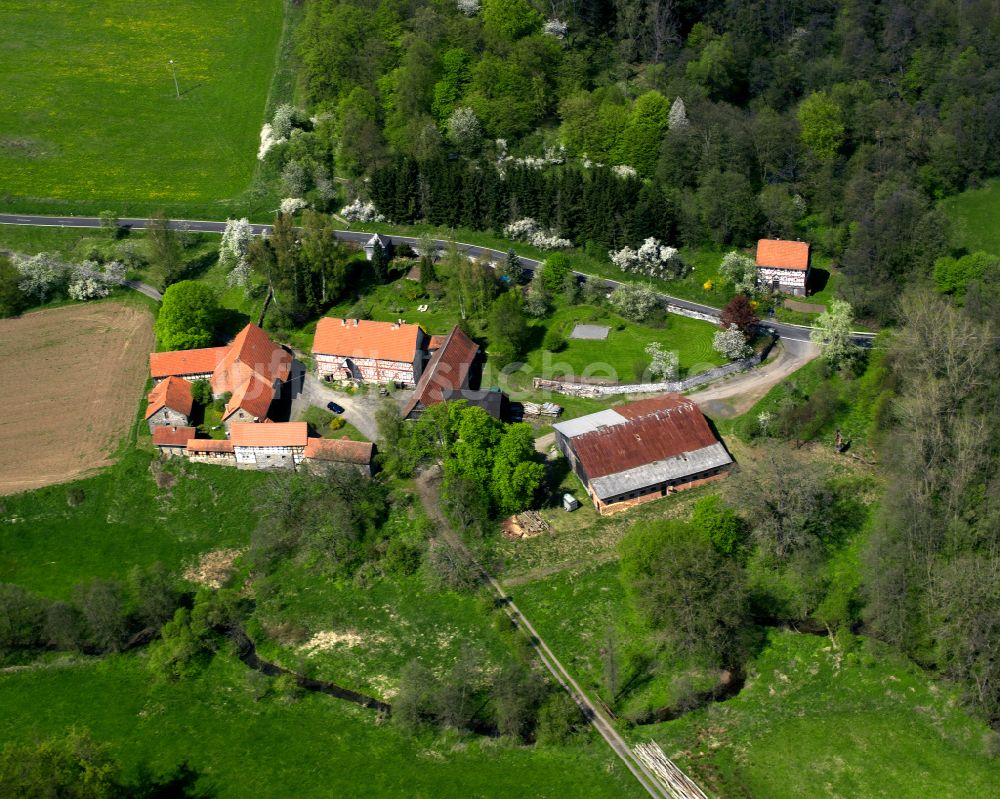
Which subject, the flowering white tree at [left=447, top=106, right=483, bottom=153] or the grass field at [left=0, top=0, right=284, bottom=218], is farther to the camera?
the grass field at [left=0, top=0, right=284, bottom=218]

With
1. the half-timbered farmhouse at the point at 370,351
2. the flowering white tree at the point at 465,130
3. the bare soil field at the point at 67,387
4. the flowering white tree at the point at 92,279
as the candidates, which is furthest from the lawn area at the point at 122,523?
the flowering white tree at the point at 465,130

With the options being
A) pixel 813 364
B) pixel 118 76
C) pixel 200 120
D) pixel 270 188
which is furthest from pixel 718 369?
pixel 118 76

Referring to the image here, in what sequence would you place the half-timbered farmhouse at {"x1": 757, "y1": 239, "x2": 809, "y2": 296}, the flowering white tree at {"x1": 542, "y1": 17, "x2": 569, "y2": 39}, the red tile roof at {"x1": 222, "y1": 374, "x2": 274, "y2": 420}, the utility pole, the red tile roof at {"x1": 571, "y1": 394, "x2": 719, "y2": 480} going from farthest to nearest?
the utility pole → the flowering white tree at {"x1": 542, "y1": 17, "x2": 569, "y2": 39} → the half-timbered farmhouse at {"x1": 757, "y1": 239, "x2": 809, "y2": 296} → the red tile roof at {"x1": 222, "y1": 374, "x2": 274, "y2": 420} → the red tile roof at {"x1": 571, "y1": 394, "x2": 719, "y2": 480}

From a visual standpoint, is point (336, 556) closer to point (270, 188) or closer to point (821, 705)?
point (821, 705)

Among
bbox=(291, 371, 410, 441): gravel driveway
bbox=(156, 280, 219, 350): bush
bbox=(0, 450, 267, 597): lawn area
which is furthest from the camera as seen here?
bbox=(156, 280, 219, 350): bush

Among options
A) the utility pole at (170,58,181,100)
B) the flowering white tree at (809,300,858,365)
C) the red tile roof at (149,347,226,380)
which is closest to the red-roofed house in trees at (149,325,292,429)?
the red tile roof at (149,347,226,380)

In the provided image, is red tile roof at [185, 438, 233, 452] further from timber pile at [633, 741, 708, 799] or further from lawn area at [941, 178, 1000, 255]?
lawn area at [941, 178, 1000, 255]

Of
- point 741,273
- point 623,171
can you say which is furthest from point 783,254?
point 623,171

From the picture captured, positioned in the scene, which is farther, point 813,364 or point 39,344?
point 39,344
